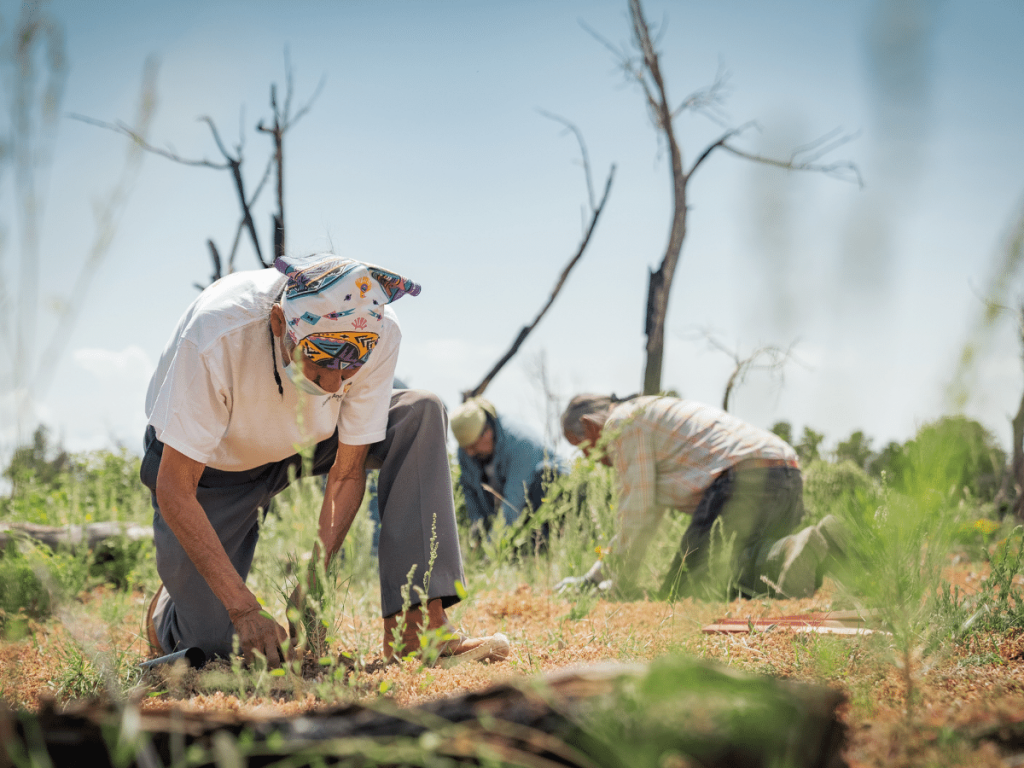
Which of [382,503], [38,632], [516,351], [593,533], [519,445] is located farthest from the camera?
[516,351]

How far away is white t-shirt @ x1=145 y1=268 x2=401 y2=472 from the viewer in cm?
214

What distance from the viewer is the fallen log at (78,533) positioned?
4559mm

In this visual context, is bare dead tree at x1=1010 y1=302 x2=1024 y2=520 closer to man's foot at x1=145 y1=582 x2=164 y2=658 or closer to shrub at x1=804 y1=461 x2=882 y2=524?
shrub at x1=804 y1=461 x2=882 y2=524

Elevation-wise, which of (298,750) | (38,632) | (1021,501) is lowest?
(1021,501)

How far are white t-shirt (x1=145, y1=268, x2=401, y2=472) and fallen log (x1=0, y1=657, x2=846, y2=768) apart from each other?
49.2 inches

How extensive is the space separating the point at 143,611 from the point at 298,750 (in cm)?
310

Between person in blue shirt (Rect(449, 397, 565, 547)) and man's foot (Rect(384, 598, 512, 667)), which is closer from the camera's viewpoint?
man's foot (Rect(384, 598, 512, 667))

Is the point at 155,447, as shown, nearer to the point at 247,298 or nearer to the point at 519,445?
the point at 247,298

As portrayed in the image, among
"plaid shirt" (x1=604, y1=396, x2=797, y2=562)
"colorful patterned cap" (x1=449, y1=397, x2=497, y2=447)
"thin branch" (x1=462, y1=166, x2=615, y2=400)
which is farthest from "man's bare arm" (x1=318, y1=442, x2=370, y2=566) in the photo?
"thin branch" (x1=462, y1=166, x2=615, y2=400)

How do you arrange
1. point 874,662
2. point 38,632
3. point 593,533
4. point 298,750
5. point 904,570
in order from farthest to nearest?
point 593,533, point 38,632, point 874,662, point 904,570, point 298,750

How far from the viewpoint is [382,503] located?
2.55m

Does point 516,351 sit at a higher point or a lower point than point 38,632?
higher

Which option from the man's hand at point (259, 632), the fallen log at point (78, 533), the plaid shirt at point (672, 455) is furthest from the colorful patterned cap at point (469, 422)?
the man's hand at point (259, 632)

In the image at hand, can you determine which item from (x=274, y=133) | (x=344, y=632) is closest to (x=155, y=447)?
(x=344, y=632)
